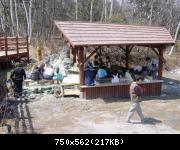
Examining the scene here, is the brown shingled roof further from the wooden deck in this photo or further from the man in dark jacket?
the wooden deck

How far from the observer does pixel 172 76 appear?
2400cm

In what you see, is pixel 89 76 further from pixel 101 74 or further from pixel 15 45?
pixel 15 45

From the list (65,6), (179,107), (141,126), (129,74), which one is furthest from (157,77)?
(65,6)

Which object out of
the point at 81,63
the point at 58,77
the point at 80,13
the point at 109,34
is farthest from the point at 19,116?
the point at 80,13

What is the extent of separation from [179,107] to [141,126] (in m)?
3.69

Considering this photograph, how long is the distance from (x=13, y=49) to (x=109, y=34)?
10.2 metres

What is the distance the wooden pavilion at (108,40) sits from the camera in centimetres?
1570

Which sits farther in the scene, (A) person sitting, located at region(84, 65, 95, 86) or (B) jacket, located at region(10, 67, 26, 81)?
(A) person sitting, located at region(84, 65, 95, 86)

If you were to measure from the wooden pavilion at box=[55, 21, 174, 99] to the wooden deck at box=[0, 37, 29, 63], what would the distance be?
6.50 m

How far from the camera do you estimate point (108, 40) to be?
16.0m

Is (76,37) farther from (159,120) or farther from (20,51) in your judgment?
(20,51)

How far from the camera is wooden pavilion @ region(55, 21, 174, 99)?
51.5ft

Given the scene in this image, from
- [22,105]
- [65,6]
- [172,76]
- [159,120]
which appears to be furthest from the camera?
[65,6]

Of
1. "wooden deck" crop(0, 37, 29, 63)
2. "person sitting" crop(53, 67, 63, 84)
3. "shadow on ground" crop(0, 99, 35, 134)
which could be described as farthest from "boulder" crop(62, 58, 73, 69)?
"shadow on ground" crop(0, 99, 35, 134)
